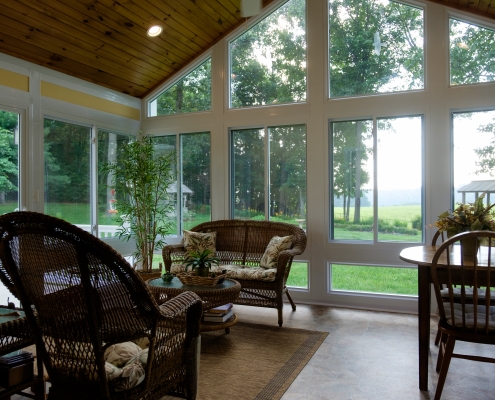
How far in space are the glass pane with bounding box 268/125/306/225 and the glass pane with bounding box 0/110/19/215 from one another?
278 cm

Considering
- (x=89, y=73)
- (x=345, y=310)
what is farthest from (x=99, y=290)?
(x=89, y=73)

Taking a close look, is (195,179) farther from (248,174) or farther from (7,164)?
(7,164)

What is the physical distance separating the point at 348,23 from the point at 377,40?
0.41 m

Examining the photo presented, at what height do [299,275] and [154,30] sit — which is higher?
[154,30]

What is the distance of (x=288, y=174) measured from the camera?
5.11 metres

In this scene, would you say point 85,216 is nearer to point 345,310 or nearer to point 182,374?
point 345,310

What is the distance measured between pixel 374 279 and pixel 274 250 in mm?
1258

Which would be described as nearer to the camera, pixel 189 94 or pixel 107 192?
pixel 107 192

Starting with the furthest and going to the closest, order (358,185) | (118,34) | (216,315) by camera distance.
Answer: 1. (358,185)
2. (118,34)
3. (216,315)

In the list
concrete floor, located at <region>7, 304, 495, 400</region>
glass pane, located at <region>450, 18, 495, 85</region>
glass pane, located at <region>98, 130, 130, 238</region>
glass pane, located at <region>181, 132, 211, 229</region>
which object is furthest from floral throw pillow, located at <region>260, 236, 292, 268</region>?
glass pane, located at <region>450, 18, 495, 85</region>

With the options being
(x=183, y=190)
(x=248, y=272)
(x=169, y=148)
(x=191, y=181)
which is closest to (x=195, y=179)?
(x=191, y=181)

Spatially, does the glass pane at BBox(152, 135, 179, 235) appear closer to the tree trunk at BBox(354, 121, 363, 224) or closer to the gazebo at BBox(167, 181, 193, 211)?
the gazebo at BBox(167, 181, 193, 211)

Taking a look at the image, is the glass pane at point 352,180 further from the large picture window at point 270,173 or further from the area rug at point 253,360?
the area rug at point 253,360

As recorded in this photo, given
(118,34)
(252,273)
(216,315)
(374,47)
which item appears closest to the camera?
(216,315)
